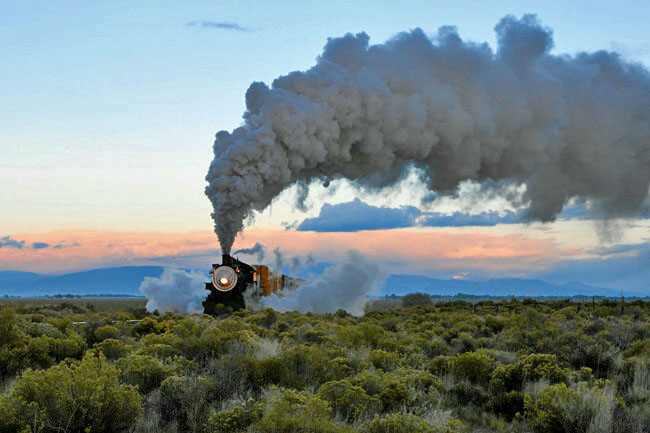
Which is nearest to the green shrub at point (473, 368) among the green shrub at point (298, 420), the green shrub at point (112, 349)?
the green shrub at point (298, 420)

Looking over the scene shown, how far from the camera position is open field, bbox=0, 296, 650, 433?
6.63 meters

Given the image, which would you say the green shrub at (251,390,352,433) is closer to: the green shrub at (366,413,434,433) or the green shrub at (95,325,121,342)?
the green shrub at (366,413,434,433)

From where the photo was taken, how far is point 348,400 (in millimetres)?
7918

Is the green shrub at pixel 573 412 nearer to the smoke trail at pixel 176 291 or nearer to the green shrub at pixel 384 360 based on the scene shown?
the green shrub at pixel 384 360

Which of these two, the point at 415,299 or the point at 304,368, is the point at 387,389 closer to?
the point at 304,368

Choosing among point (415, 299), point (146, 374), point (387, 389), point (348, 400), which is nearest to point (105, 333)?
point (146, 374)

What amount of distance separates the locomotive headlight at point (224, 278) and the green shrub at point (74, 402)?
20.9m

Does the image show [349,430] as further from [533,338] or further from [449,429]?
[533,338]

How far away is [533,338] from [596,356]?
301cm

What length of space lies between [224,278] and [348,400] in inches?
807

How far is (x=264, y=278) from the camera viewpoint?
32562 millimetres

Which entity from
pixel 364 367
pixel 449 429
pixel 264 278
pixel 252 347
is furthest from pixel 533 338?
pixel 264 278

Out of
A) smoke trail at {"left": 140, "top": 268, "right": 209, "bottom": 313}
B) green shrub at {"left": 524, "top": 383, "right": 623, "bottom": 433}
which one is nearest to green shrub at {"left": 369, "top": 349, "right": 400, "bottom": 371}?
green shrub at {"left": 524, "top": 383, "right": 623, "bottom": 433}

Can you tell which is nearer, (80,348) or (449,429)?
(449,429)
